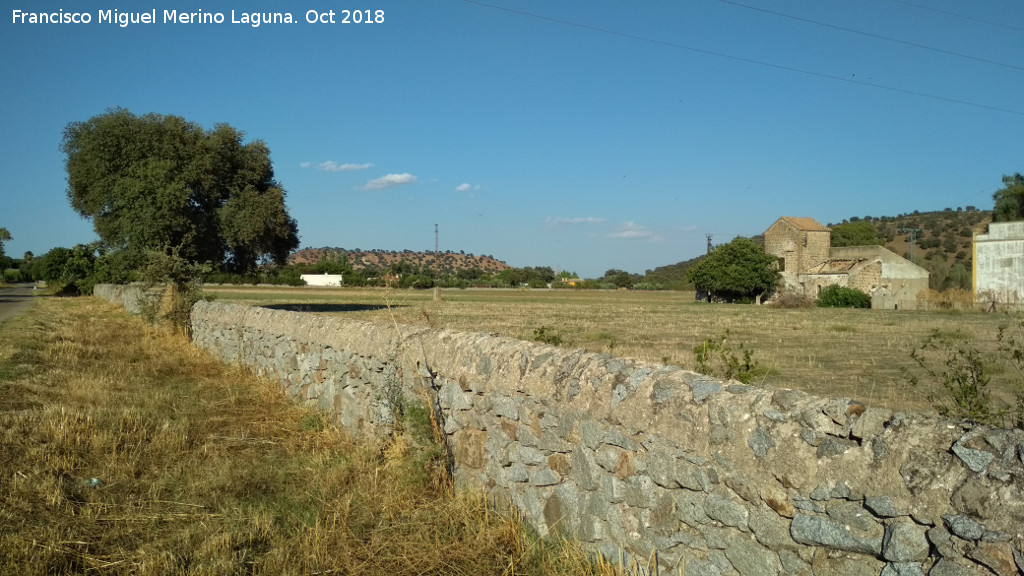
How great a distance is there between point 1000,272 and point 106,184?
146ft

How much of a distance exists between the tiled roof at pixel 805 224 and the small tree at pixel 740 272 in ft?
12.8

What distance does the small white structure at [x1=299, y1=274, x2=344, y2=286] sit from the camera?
83.5 meters

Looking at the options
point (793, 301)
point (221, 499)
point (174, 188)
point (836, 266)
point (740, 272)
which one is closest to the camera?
point (221, 499)

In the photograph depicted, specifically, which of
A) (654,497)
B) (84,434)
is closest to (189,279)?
(84,434)

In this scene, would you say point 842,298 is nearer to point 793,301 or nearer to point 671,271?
point 793,301

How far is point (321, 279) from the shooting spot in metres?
88.1

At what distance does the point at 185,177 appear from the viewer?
25109 mm

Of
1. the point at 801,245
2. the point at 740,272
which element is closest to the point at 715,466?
the point at 740,272

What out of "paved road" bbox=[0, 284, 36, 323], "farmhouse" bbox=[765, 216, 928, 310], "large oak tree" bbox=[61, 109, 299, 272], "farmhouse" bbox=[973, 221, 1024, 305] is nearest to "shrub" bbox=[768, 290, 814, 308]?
"farmhouse" bbox=[765, 216, 928, 310]

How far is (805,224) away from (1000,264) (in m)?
24.3

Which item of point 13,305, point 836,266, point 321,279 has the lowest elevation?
point 13,305

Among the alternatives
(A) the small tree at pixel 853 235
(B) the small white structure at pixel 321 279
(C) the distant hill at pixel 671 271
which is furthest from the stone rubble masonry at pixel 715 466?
(C) the distant hill at pixel 671 271

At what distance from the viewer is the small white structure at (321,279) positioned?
83.5 m

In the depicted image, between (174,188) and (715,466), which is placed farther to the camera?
(174,188)
